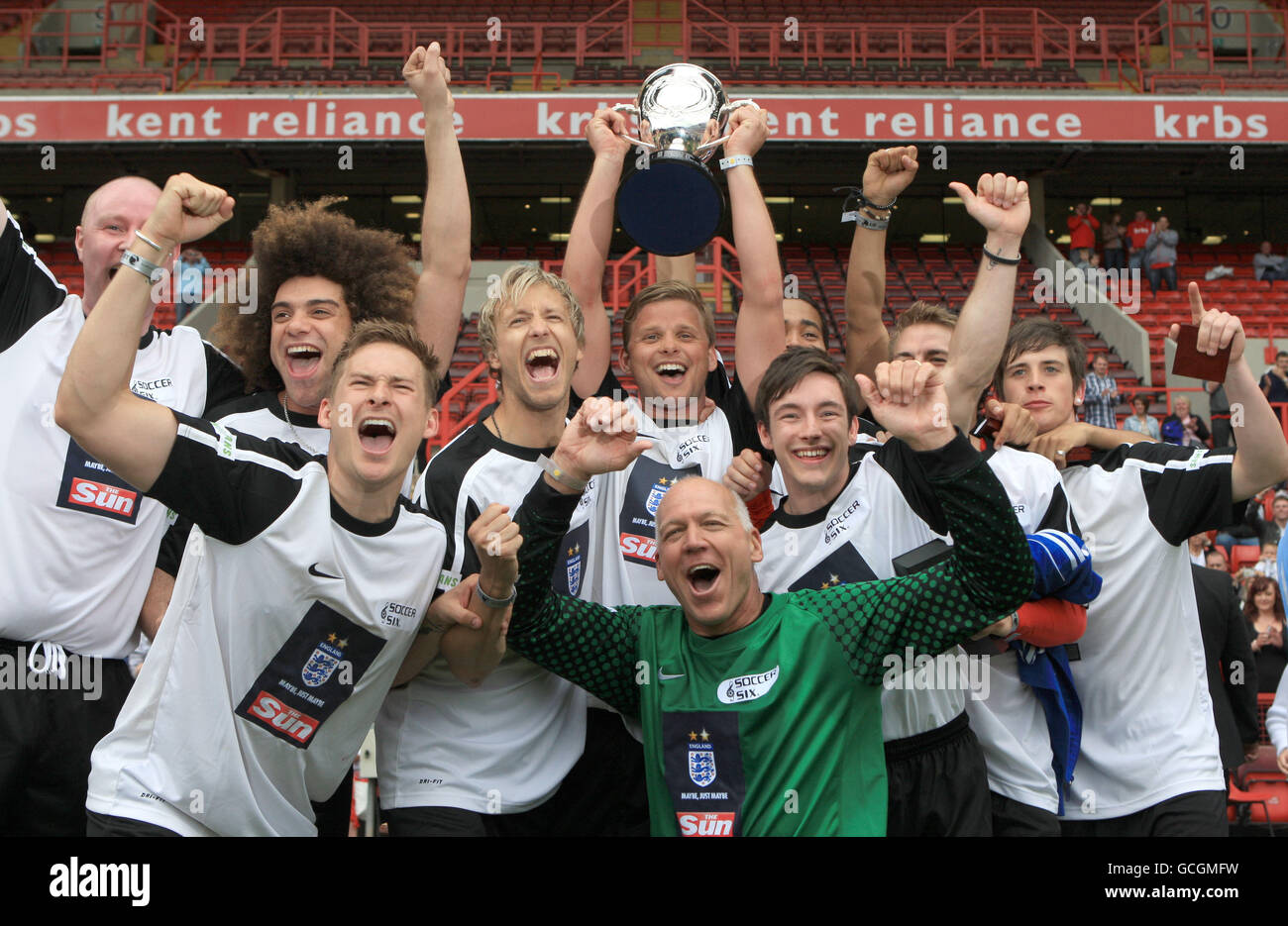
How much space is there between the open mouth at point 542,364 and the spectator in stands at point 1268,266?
730 inches

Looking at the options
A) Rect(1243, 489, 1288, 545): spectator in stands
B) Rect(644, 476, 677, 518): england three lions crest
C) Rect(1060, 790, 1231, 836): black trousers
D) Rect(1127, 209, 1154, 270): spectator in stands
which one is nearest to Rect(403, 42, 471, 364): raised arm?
Rect(644, 476, 677, 518): england three lions crest

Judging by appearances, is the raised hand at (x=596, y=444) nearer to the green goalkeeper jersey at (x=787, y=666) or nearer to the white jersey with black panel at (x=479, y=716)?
the green goalkeeper jersey at (x=787, y=666)

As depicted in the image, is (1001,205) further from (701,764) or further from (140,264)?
(140,264)

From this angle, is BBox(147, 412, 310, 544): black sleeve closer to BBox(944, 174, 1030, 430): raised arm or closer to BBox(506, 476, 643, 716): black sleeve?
BBox(506, 476, 643, 716): black sleeve

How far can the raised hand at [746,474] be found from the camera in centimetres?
303

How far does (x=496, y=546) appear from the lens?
2.58 m

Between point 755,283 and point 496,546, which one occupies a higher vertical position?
point 755,283

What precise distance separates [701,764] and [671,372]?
1.31 metres

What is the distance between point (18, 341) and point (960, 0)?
23001 mm

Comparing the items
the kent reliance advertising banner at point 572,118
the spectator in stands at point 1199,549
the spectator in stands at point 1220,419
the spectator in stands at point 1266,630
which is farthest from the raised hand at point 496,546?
the kent reliance advertising banner at point 572,118

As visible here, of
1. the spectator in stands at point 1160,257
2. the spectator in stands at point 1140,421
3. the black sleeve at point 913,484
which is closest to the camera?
the black sleeve at point 913,484

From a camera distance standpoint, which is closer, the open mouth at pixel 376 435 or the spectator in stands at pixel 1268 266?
the open mouth at pixel 376 435

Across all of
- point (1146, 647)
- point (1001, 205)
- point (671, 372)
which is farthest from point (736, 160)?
point (1146, 647)

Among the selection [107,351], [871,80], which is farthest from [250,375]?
[871,80]
